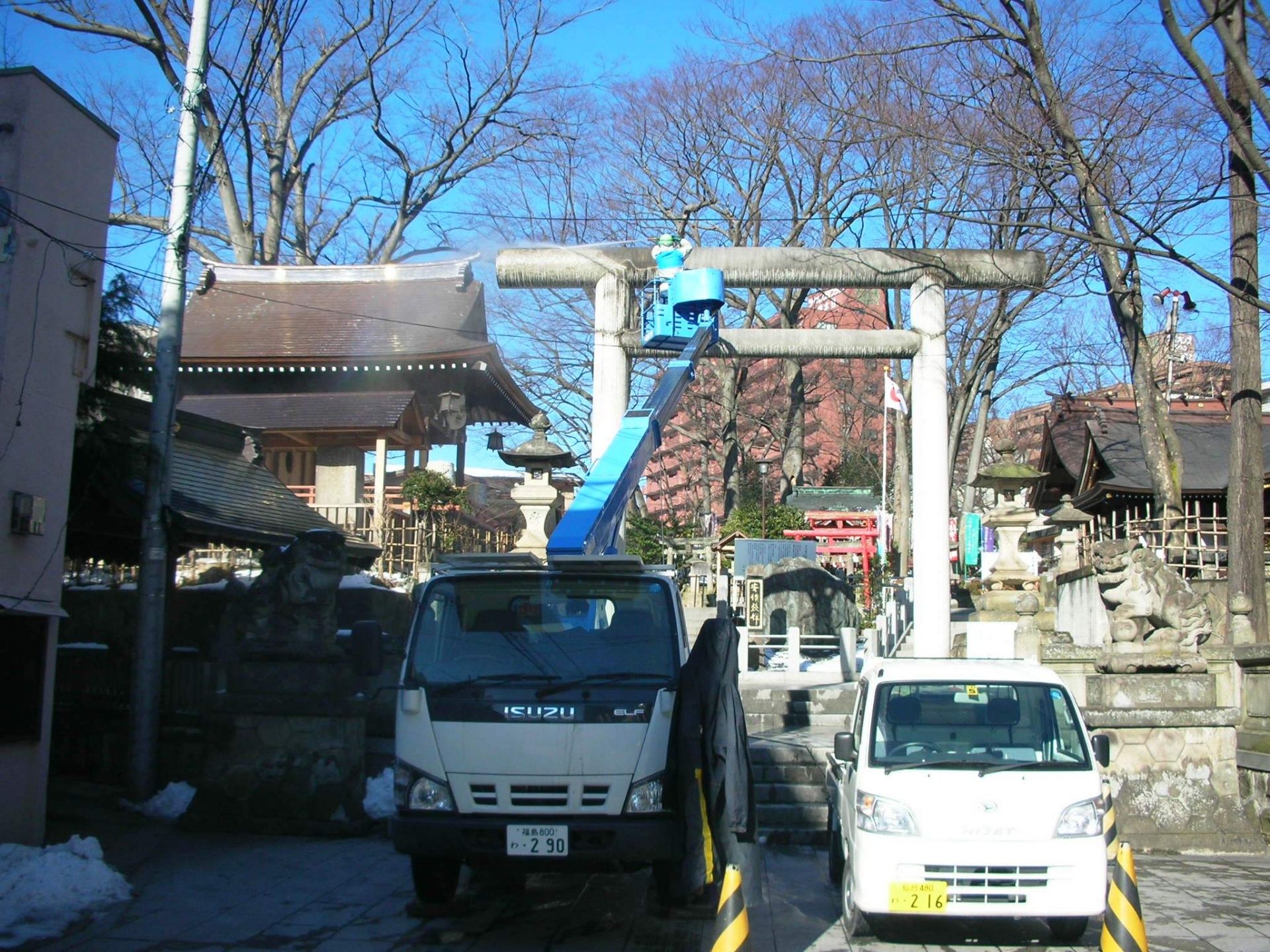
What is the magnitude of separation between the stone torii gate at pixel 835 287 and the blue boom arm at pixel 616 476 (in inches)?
69.4

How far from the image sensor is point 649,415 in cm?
1086

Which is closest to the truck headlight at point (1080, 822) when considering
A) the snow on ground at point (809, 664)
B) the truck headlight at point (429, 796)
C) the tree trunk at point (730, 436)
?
the truck headlight at point (429, 796)

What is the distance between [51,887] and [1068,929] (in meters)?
6.40

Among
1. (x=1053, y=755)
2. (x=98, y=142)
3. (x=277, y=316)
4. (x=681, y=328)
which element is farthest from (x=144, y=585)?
(x=277, y=316)

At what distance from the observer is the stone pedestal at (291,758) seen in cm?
956

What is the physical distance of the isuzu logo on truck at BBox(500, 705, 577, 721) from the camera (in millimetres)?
6406

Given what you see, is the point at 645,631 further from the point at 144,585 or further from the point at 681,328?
the point at 681,328

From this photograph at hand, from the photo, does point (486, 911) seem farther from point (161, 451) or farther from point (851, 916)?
point (161, 451)

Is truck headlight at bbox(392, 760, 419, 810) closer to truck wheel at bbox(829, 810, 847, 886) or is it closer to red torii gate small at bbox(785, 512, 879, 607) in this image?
truck wheel at bbox(829, 810, 847, 886)

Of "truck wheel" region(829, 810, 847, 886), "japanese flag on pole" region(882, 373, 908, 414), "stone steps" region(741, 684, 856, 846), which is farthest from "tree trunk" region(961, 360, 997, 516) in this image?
"truck wheel" region(829, 810, 847, 886)

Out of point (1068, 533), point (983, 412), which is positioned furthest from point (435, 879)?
point (983, 412)

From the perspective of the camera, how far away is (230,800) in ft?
31.4

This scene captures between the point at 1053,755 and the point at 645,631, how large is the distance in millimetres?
2670

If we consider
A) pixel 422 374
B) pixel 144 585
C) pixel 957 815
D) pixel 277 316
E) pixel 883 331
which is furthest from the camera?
pixel 277 316
